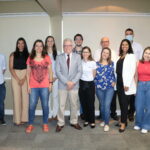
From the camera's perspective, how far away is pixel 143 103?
138 inches

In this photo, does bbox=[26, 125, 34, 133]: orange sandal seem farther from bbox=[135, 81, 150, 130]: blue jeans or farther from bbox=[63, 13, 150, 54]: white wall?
bbox=[63, 13, 150, 54]: white wall

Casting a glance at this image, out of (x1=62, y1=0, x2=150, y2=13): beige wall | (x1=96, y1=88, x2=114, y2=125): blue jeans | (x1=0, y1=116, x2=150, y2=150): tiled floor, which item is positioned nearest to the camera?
(x1=0, y1=116, x2=150, y2=150): tiled floor

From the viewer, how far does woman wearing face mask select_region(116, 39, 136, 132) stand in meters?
3.35

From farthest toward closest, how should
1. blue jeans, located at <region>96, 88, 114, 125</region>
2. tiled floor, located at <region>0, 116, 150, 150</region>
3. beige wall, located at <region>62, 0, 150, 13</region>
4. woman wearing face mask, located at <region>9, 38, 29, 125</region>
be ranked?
beige wall, located at <region>62, 0, 150, 13</region>
woman wearing face mask, located at <region>9, 38, 29, 125</region>
blue jeans, located at <region>96, 88, 114, 125</region>
tiled floor, located at <region>0, 116, 150, 150</region>

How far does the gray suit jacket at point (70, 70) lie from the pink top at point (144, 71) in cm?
100

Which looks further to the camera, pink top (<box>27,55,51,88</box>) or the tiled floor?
pink top (<box>27,55,51,88</box>)

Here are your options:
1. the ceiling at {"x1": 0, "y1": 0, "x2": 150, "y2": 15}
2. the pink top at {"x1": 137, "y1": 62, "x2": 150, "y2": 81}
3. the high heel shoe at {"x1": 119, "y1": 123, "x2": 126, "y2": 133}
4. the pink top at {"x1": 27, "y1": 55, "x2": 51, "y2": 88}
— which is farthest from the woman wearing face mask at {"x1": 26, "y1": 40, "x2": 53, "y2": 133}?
the ceiling at {"x1": 0, "y1": 0, "x2": 150, "y2": 15}

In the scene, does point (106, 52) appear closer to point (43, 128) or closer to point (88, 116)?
point (88, 116)

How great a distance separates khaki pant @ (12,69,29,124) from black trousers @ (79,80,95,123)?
41.0 inches

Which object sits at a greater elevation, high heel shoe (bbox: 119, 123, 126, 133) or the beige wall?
the beige wall

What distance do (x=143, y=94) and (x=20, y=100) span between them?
2223 millimetres

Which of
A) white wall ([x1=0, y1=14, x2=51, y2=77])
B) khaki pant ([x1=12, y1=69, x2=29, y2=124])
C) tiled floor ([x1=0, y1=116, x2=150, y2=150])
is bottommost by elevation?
tiled floor ([x1=0, y1=116, x2=150, y2=150])

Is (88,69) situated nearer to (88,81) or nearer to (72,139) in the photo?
(88,81)

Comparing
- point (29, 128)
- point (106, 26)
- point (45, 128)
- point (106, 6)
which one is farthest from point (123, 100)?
point (106, 6)
